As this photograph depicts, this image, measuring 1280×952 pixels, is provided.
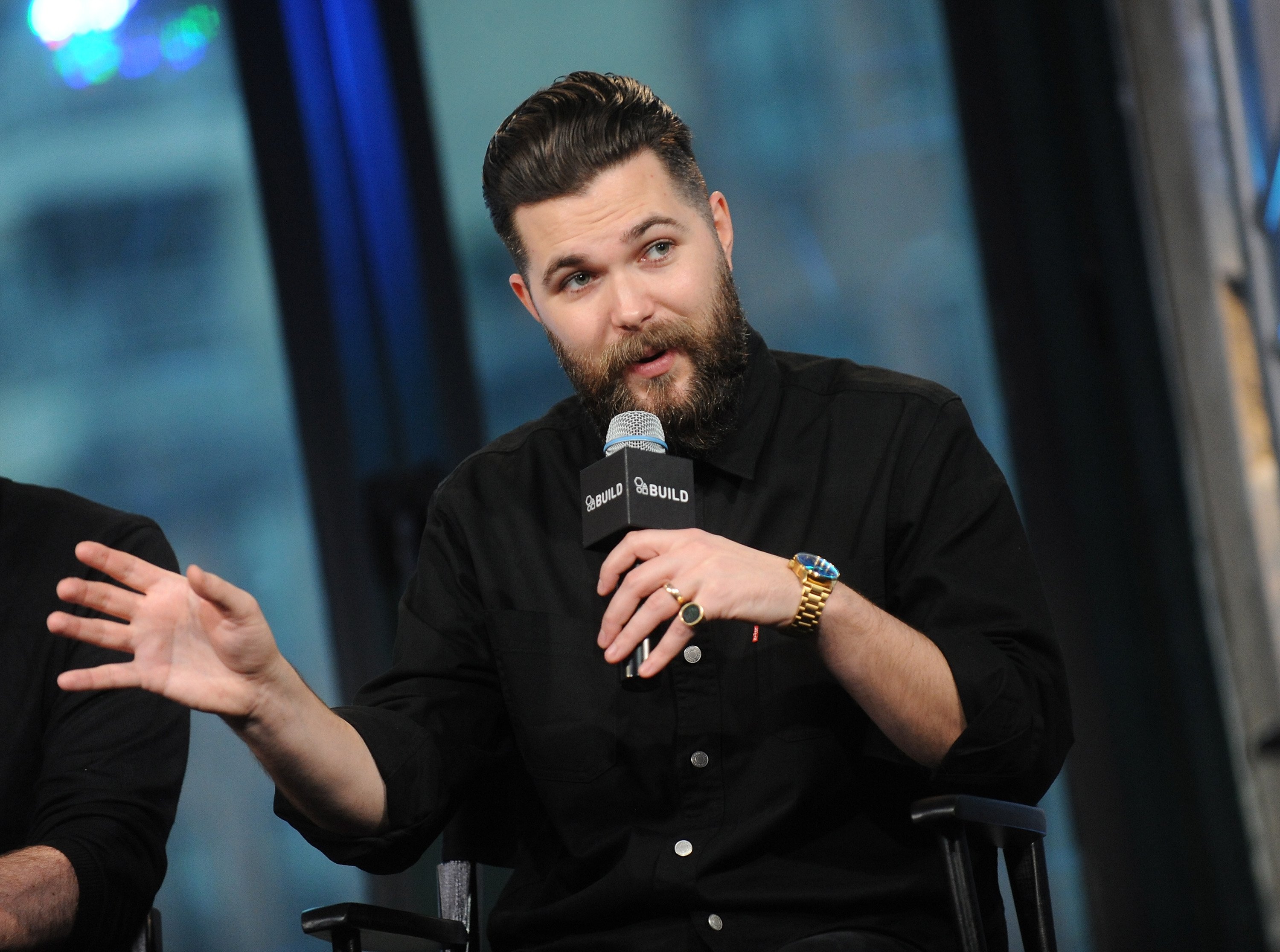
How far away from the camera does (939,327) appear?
3383 mm

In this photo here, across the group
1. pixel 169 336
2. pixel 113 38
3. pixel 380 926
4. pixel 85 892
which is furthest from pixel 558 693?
pixel 113 38

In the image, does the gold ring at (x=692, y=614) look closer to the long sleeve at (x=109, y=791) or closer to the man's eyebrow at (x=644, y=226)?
the man's eyebrow at (x=644, y=226)

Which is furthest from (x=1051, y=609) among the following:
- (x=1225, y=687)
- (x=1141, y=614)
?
(x=1225, y=687)

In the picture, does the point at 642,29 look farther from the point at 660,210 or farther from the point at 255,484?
the point at 660,210

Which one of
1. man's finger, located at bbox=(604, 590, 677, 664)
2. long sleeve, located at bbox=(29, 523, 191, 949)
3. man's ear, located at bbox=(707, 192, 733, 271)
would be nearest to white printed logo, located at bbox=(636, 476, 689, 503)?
man's finger, located at bbox=(604, 590, 677, 664)

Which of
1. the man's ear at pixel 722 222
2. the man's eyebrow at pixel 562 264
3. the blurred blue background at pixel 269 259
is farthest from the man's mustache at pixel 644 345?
the blurred blue background at pixel 269 259

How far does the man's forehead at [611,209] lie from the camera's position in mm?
1791

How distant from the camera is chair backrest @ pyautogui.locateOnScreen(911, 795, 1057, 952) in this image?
54.9 inches

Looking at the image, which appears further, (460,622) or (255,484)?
(255,484)

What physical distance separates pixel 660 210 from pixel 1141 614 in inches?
78.5

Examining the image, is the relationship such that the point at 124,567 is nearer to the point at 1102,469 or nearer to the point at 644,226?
the point at 644,226

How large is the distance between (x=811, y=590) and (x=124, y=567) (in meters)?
0.74

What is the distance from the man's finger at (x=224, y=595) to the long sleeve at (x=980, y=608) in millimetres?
808

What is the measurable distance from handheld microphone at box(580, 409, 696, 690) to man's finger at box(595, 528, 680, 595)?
0.02 metres
